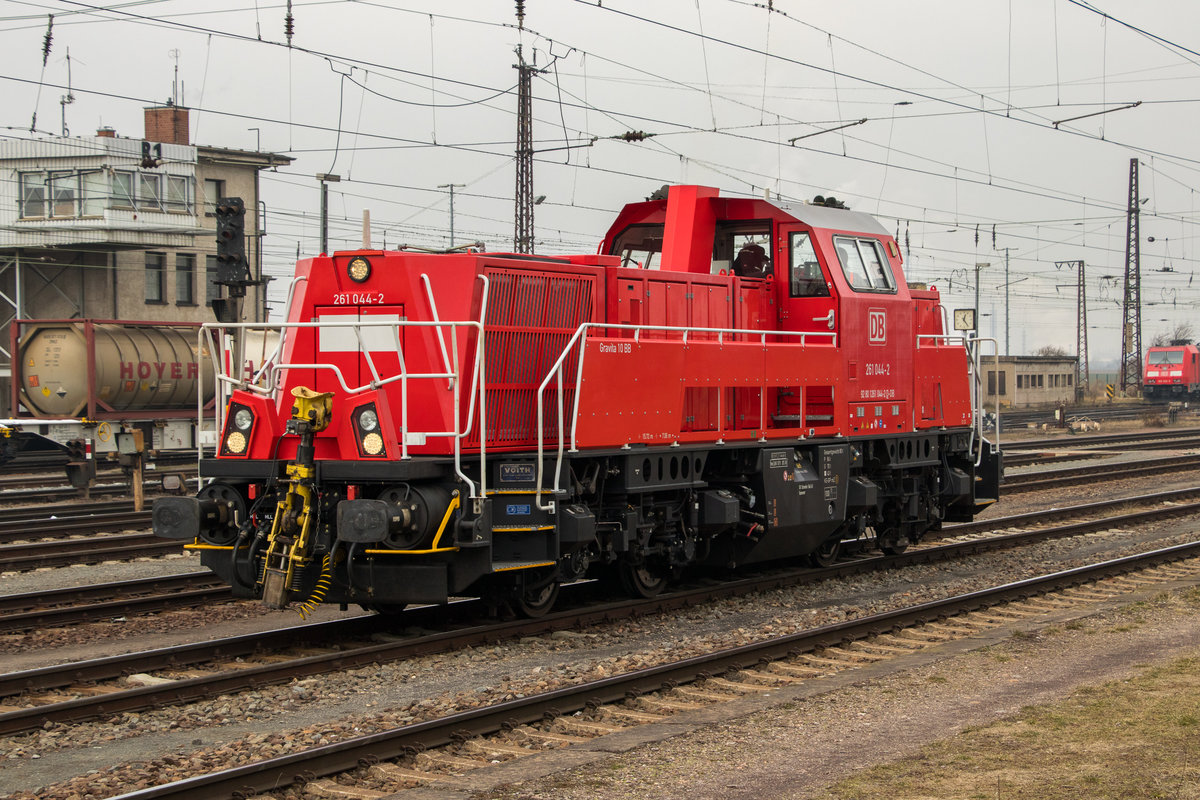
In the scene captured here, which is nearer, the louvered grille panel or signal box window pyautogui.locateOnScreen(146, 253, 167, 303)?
the louvered grille panel

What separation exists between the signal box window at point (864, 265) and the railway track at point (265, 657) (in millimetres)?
3439

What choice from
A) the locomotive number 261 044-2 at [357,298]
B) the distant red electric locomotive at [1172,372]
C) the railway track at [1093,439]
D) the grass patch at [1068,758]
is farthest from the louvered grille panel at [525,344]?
the distant red electric locomotive at [1172,372]

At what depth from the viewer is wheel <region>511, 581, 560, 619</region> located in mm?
10508

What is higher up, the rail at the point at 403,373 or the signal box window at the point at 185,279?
the signal box window at the point at 185,279

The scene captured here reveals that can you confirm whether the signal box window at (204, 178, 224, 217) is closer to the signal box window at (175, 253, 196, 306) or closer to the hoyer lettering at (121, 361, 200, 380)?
the signal box window at (175, 253, 196, 306)

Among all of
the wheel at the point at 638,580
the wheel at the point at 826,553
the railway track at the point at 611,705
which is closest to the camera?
the railway track at the point at 611,705

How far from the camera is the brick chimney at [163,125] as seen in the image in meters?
48.3

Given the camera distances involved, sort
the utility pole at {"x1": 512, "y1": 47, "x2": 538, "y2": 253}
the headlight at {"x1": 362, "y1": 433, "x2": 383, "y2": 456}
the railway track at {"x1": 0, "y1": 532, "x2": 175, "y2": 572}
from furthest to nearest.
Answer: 1. the utility pole at {"x1": 512, "y1": 47, "x2": 538, "y2": 253}
2. the railway track at {"x1": 0, "y1": 532, "x2": 175, "y2": 572}
3. the headlight at {"x1": 362, "y1": 433, "x2": 383, "y2": 456}

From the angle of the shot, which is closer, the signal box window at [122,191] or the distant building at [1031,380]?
the signal box window at [122,191]

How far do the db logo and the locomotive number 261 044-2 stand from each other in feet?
19.2

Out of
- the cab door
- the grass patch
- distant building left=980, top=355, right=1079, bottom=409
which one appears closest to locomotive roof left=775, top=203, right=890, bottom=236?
the cab door

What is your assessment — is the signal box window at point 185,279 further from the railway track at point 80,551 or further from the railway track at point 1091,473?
the railway track at point 1091,473

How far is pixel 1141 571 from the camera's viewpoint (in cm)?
1416

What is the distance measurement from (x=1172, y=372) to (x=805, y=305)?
60.7 m
